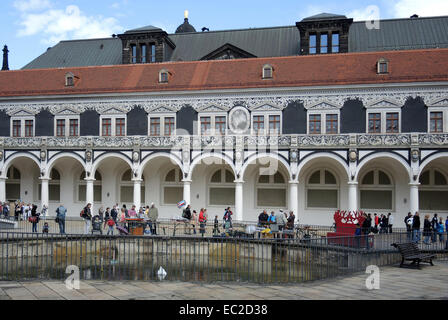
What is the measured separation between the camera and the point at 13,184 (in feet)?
116

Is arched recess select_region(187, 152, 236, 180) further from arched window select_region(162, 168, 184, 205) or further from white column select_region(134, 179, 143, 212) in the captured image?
white column select_region(134, 179, 143, 212)

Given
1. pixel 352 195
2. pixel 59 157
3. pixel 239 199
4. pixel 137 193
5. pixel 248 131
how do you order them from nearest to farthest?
1. pixel 352 195
2. pixel 239 199
3. pixel 248 131
4. pixel 137 193
5. pixel 59 157

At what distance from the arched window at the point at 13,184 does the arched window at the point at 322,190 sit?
2219 cm

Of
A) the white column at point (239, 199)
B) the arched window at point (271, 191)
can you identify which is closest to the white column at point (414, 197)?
the arched window at point (271, 191)

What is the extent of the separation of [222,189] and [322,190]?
696cm

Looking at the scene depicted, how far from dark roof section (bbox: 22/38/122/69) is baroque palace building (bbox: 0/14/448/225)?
276 inches

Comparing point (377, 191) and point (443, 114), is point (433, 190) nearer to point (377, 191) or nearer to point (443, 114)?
point (377, 191)

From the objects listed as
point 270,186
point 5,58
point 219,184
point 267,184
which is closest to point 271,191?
point 270,186

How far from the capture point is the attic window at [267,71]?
30250 mm

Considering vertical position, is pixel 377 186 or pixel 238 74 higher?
pixel 238 74

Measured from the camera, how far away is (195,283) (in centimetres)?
1061

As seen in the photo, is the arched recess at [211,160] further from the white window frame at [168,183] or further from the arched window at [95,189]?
the arched window at [95,189]

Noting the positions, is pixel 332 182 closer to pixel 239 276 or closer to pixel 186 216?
pixel 186 216
